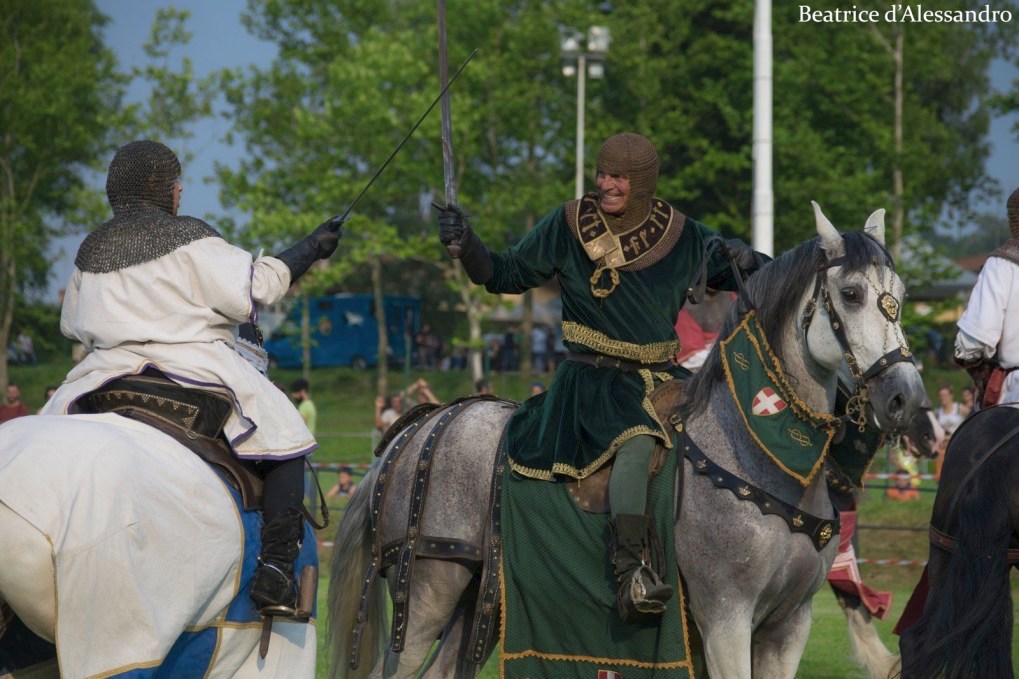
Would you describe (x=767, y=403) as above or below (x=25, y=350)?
above

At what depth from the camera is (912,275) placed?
3222 cm

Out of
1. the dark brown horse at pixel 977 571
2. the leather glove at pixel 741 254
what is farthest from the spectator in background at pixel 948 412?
the leather glove at pixel 741 254

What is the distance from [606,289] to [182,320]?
215 cm

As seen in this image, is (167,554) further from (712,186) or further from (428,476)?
(712,186)

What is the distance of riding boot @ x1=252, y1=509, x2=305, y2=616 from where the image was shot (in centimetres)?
488

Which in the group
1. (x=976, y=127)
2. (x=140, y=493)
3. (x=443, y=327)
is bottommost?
(x=443, y=327)

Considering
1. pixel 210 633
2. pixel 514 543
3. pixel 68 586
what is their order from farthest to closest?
pixel 514 543, pixel 210 633, pixel 68 586

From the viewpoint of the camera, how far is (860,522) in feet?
54.2

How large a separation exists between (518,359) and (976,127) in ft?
76.1

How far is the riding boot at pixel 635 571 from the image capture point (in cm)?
566

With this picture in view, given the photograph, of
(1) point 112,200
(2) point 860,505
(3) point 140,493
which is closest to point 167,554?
Answer: (3) point 140,493

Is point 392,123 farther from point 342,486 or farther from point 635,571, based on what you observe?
point 635,571

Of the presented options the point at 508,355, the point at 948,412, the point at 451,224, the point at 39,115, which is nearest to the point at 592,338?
the point at 451,224

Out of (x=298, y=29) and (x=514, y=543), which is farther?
(x=298, y=29)
